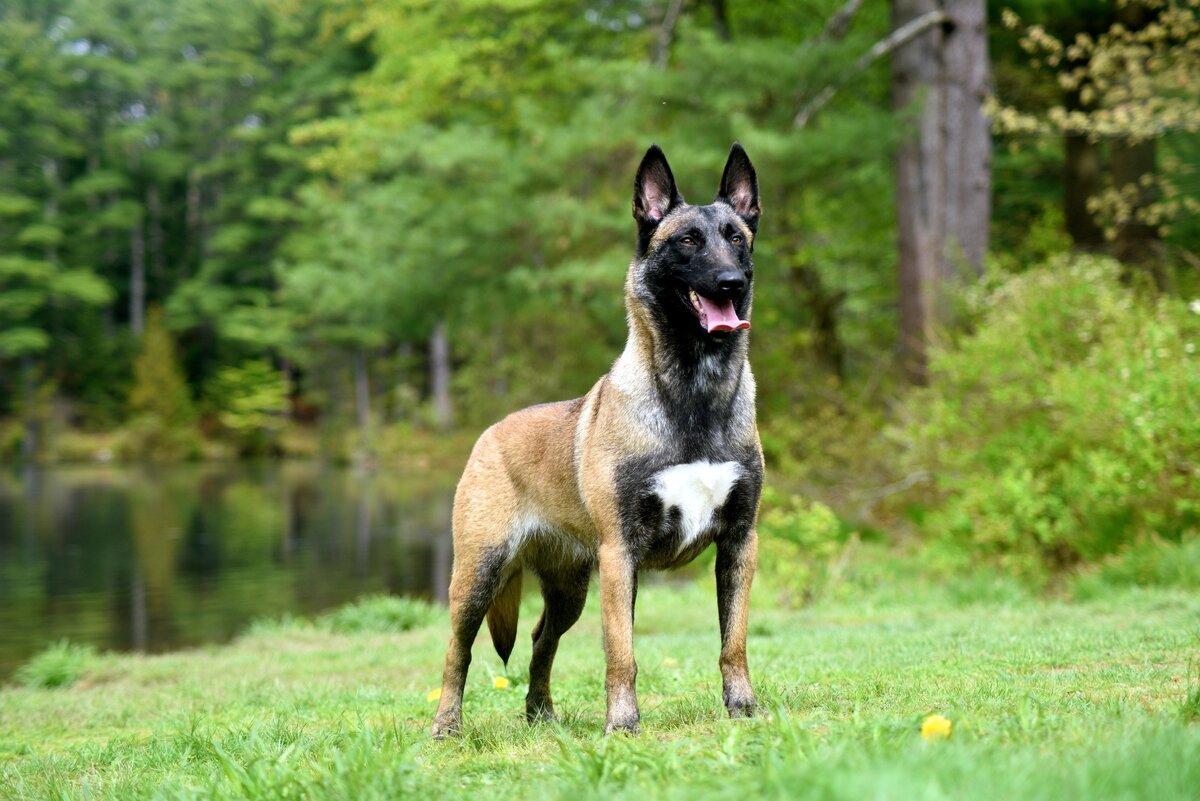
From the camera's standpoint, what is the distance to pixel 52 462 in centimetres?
4516

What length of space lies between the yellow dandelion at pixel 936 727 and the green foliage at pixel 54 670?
7716 mm

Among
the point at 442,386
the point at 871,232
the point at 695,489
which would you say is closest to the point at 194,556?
the point at 871,232

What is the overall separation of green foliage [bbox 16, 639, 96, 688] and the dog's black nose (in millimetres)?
6979

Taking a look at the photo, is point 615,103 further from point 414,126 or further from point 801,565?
point 801,565

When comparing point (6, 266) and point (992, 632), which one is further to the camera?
point (6, 266)

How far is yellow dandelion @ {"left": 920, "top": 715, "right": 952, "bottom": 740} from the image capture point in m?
3.29

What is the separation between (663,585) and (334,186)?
37.8 m

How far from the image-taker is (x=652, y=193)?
4.97m

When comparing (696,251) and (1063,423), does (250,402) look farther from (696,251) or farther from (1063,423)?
(696,251)

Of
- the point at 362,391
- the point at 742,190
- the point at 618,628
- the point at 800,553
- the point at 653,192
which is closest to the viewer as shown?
the point at 618,628

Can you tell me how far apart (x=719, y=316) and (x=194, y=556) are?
15.7 meters

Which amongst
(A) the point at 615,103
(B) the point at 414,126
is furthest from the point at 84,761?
(B) the point at 414,126

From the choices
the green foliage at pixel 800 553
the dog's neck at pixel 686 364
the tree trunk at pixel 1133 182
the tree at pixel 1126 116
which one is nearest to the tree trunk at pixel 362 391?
the tree at pixel 1126 116

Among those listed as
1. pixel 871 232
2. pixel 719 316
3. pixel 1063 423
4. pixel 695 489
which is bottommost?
pixel 695 489
